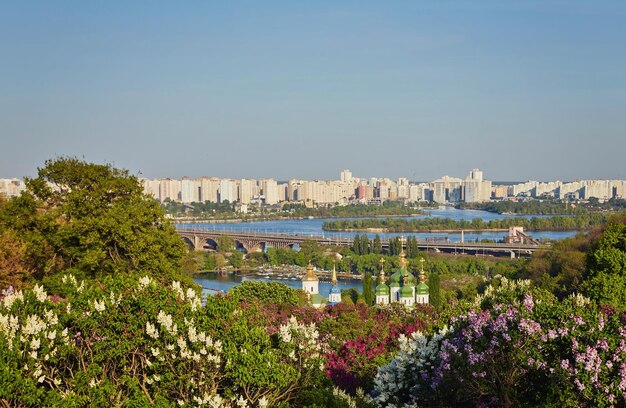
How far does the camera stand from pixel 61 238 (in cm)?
962

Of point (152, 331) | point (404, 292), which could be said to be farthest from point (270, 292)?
point (152, 331)

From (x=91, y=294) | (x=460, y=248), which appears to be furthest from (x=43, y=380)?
(x=460, y=248)

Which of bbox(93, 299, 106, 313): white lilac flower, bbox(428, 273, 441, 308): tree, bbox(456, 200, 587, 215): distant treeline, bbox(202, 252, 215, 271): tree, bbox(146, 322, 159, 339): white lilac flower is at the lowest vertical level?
bbox(202, 252, 215, 271): tree

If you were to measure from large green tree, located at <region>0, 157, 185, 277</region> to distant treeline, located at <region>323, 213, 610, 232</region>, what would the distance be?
46.5m

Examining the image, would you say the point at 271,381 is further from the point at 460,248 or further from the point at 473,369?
Result: the point at 460,248

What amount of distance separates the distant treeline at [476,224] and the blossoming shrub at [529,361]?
49.8m

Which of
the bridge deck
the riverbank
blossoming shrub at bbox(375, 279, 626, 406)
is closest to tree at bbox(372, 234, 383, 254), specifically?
the bridge deck

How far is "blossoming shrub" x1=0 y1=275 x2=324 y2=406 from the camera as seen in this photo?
183 inches

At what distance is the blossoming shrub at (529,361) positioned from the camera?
4566 millimetres

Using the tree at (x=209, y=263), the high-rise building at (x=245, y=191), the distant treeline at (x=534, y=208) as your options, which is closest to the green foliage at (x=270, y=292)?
the tree at (x=209, y=263)

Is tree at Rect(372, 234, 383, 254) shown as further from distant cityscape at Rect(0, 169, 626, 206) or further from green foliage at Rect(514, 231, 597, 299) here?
distant cityscape at Rect(0, 169, 626, 206)

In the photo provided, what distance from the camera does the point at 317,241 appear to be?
43.5 meters

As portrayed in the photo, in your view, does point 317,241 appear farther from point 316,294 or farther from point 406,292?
point 406,292

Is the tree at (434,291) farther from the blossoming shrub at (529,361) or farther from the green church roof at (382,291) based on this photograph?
the blossoming shrub at (529,361)
